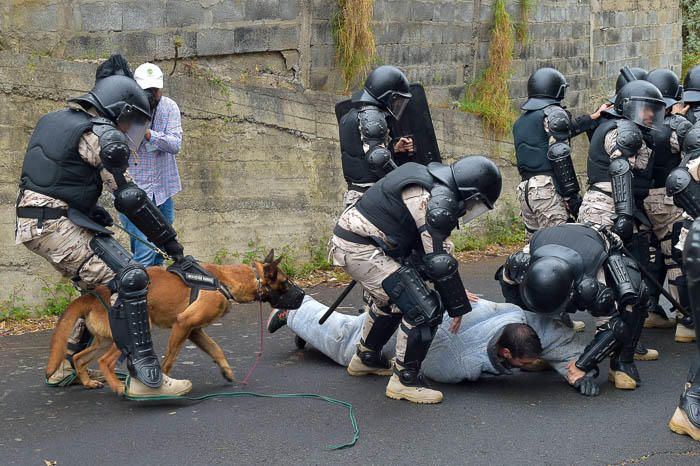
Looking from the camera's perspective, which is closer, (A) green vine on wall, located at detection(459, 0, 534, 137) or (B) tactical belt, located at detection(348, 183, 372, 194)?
(B) tactical belt, located at detection(348, 183, 372, 194)

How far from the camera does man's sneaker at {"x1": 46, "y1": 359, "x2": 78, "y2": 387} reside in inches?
254

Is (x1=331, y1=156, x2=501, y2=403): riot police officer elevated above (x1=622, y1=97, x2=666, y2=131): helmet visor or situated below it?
below

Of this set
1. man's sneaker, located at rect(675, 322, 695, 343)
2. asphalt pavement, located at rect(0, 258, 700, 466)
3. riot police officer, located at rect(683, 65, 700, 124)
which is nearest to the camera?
asphalt pavement, located at rect(0, 258, 700, 466)

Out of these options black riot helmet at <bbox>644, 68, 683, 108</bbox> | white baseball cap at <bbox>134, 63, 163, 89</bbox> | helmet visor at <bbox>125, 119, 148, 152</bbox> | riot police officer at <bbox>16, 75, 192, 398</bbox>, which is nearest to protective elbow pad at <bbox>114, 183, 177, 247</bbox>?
riot police officer at <bbox>16, 75, 192, 398</bbox>

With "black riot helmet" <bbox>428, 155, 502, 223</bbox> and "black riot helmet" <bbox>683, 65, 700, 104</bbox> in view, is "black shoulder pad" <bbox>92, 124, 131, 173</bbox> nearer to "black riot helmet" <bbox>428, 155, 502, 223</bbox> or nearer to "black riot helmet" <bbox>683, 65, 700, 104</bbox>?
"black riot helmet" <bbox>428, 155, 502, 223</bbox>

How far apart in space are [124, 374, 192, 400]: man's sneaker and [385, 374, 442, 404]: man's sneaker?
50.0 inches

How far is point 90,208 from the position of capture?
615 centimetres

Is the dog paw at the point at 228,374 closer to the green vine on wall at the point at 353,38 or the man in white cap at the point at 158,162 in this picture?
the man in white cap at the point at 158,162

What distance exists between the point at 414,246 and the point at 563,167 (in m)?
1.86

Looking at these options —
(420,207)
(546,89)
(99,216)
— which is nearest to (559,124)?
(546,89)

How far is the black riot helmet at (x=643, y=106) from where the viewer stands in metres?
7.30

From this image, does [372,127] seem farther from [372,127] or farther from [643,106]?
[643,106]

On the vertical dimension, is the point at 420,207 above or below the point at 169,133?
below

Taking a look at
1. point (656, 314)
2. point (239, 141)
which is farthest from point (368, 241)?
point (239, 141)
